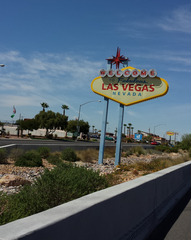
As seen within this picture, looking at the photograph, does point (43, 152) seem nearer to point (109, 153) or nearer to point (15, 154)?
point (15, 154)

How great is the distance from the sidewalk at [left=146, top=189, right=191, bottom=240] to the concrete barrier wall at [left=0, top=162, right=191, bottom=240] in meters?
0.15

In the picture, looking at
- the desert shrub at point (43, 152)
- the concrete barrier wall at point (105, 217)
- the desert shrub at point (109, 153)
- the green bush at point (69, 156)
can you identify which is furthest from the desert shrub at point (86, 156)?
the concrete barrier wall at point (105, 217)

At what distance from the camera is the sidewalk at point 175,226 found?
5031 millimetres

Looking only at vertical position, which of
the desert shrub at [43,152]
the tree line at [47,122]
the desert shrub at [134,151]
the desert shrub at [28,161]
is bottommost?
the desert shrub at [28,161]

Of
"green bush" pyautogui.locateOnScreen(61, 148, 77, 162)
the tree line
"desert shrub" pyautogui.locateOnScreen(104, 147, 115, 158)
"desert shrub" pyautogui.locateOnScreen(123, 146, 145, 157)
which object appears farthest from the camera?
the tree line

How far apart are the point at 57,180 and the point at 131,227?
70.4 inches

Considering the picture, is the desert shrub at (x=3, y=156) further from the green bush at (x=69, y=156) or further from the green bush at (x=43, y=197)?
the green bush at (x=43, y=197)

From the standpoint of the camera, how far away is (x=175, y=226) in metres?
5.66

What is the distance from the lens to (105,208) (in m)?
3.59

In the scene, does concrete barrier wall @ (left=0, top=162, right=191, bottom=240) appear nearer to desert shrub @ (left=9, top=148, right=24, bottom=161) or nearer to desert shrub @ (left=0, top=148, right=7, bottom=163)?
desert shrub @ (left=0, top=148, right=7, bottom=163)

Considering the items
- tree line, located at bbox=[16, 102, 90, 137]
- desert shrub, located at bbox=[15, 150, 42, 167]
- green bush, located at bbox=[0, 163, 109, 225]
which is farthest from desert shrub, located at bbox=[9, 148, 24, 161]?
tree line, located at bbox=[16, 102, 90, 137]

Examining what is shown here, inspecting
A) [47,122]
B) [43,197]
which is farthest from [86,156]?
[47,122]

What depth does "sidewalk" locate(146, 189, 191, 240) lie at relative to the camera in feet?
16.5

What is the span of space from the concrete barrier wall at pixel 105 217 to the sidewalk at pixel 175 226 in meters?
0.15
